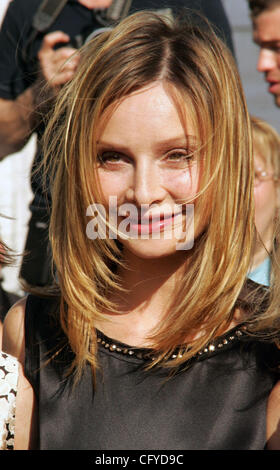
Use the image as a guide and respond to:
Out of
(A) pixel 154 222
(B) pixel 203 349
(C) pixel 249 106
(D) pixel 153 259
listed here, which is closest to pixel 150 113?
(A) pixel 154 222

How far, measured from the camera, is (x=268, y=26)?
206 cm

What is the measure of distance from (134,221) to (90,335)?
256mm

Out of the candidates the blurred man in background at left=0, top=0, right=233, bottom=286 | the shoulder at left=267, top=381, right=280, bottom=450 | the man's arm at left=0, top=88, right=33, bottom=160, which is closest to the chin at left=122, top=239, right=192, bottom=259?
the shoulder at left=267, top=381, right=280, bottom=450

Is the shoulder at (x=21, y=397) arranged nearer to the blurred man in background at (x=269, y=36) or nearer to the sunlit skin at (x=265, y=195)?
the sunlit skin at (x=265, y=195)

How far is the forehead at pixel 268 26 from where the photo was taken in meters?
2.03

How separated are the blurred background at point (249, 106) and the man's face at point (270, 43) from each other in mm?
784

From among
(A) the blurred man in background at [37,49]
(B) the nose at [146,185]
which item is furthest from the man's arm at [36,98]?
(B) the nose at [146,185]

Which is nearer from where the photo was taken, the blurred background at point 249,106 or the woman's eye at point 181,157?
the woman's eye at point 181,157

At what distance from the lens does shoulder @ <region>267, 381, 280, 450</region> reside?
1.19m

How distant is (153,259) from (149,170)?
0.69ft

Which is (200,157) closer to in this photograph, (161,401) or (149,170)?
(149,170)

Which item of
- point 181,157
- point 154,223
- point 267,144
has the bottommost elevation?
point 267,144

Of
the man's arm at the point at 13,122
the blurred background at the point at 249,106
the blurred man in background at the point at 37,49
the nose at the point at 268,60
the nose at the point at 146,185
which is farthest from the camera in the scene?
the blurred background at the point at 249,106

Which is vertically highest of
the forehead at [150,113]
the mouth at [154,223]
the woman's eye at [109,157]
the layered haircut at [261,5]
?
the forehead at [150,113]
